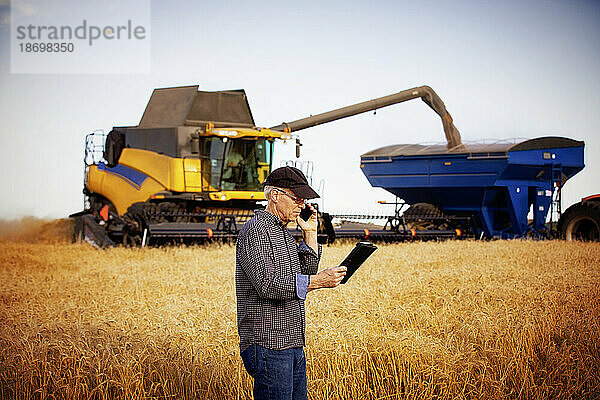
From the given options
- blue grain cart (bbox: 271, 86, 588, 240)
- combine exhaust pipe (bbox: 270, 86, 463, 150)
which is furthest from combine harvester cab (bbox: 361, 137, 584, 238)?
combine exhaust pipe (bbox: 270, 86, 463, 150)

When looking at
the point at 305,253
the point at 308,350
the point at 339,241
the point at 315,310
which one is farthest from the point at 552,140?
the point at 305,253

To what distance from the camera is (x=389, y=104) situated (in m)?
18.4

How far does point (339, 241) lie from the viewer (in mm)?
14078

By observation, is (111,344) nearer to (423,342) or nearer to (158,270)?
(423,342)

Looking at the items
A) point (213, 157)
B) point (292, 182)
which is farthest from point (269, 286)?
point (213, 157)

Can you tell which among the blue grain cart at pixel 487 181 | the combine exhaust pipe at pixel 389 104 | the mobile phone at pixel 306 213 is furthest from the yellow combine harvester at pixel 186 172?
the mobile phone at pixel 306 213

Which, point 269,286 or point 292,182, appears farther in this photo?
point 292,182

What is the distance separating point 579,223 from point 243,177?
23.2 ft

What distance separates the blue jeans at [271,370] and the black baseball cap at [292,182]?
2.26 ft

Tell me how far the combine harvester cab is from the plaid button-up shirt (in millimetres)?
12850

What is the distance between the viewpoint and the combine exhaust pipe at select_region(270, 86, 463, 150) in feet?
58.2

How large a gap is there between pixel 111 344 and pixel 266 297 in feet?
6.95

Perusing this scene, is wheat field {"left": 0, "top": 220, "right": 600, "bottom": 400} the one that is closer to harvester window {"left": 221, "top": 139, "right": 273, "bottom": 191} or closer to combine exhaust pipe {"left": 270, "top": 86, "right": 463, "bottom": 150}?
harvester window {"left": 221, "top": 139, "right": 273, "bottom": 191}

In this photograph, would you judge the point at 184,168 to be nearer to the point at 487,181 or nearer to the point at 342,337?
the point at 487,181
